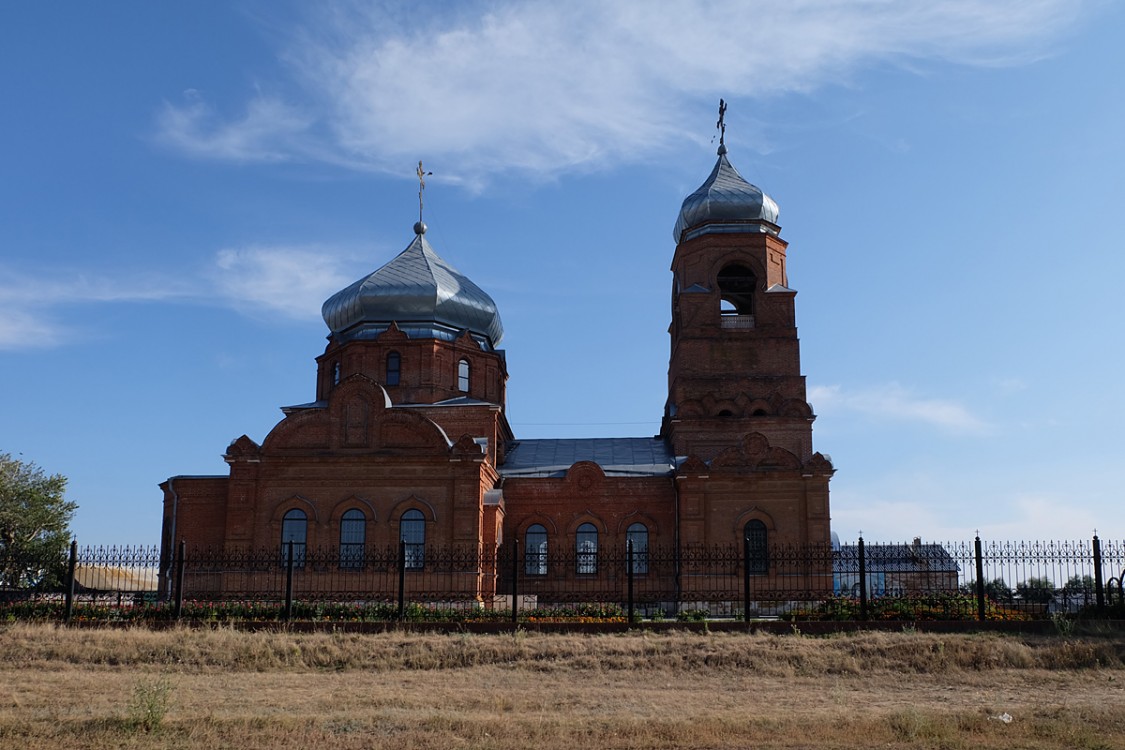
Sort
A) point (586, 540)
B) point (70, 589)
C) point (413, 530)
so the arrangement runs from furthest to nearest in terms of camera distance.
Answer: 1. point (586, 540)
2. point (413, 530)
3. point (70, 589)

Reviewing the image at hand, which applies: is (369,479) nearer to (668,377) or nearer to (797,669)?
(668,377)

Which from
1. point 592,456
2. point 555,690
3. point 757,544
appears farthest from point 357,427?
point 555,690

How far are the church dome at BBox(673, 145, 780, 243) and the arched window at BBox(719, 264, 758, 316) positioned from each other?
3.91 feet

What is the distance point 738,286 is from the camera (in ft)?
103

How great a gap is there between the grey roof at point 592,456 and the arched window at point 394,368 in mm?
3961

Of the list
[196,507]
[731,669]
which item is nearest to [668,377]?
[196,507]

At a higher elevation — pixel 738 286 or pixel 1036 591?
pixel 738 286

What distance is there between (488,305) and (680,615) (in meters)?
15.4

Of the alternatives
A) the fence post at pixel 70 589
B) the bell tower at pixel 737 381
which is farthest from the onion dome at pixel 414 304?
the fence post at pixel 70 589

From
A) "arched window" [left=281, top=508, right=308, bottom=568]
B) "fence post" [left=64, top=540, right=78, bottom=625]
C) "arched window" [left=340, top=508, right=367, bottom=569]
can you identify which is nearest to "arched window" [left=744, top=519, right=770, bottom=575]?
"arched window" [left=340, top=508, right=367, bottom=569]

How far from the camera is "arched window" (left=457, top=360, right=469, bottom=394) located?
103 feet

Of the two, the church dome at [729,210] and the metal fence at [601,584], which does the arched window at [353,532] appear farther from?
the church dome at [729,210]

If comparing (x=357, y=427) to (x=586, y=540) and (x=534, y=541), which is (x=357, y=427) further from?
(x=586, y=540)

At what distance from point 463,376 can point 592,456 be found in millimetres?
4471
